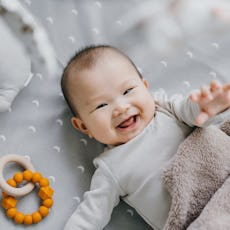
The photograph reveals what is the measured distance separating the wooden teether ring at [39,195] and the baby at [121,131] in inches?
2.9

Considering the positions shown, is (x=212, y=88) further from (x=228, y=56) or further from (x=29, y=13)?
(x=29, y=13)

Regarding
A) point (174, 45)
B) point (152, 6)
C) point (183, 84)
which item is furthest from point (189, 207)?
point (152, 6)

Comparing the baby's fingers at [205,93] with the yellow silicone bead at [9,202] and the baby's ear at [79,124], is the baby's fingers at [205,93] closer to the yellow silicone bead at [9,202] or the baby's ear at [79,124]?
the baby's ear at [79,124]

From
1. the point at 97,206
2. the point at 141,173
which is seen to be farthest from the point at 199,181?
the point at 97,206

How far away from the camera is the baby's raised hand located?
3.65 ft

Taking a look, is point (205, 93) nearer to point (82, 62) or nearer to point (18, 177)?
point (82, 62)

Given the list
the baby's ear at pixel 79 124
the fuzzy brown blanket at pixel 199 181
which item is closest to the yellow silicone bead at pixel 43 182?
the baby's ear at pixel 79 124

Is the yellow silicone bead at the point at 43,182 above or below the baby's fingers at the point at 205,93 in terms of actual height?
below

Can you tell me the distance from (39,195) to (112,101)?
0.28m

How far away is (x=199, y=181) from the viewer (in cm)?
118

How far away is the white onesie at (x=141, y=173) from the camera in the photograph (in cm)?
121

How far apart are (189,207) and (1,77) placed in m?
0.55

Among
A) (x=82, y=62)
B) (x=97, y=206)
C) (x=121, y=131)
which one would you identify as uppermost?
(x=82, y=62)

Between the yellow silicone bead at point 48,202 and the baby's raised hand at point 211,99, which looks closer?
the baby's raised hand at point 211,99
